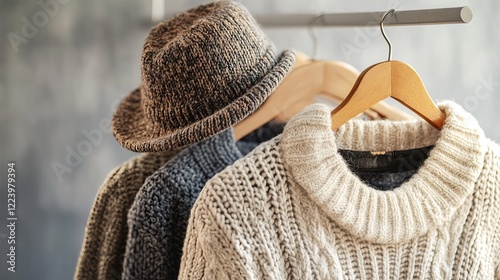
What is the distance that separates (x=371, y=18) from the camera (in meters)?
0.74

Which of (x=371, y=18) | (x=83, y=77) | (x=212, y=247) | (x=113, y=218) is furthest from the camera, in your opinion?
(x=83, y=77)

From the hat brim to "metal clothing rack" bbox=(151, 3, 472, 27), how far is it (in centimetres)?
11

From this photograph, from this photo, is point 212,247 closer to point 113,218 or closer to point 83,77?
point 113,218

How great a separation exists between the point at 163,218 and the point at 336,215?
0.26m

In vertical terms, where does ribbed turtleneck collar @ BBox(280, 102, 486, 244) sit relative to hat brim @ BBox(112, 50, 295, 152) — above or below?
below

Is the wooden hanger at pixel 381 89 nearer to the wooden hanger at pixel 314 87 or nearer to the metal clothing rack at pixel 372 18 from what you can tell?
the metal clothing rack at pixel 372 18

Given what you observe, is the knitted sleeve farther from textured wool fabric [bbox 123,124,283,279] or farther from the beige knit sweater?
textured wool fabric [bbox 123,124,283,279]

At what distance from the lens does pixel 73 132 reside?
1.37 meters

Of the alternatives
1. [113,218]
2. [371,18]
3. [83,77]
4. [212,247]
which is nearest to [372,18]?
[371,18]

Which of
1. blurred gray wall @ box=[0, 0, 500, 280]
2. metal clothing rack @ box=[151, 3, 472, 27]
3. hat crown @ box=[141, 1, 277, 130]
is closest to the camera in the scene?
metal clothing rack @ box=[151, 3, 472, 27]

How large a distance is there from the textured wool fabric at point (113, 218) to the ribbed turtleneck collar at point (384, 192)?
278 mm

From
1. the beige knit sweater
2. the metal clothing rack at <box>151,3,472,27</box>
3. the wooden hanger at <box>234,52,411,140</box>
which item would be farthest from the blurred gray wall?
the beige knit sweater

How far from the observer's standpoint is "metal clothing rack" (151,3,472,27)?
621mm

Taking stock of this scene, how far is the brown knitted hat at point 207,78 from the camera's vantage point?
0.71m
